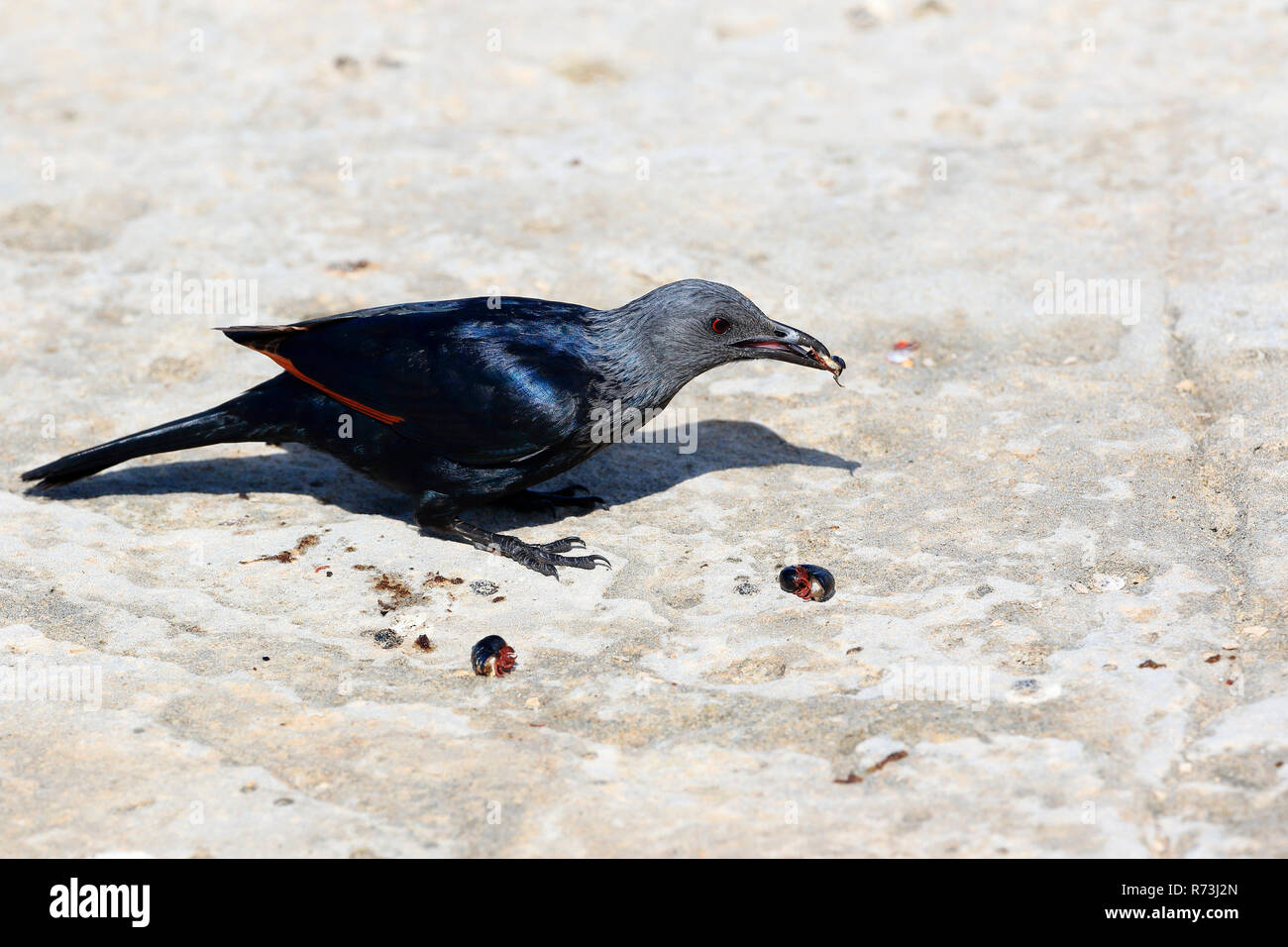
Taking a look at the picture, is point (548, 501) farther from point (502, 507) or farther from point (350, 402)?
point (350, 402)

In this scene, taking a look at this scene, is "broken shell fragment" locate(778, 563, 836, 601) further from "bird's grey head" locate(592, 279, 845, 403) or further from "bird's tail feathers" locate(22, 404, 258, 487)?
"bird's tail feathers" locate(22, 404, 258, 487)

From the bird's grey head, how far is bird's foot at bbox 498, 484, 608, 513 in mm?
584

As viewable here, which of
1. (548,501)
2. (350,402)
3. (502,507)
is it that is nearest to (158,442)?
(350,402)

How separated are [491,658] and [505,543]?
2.76ft

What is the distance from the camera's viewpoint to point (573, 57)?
8703mm

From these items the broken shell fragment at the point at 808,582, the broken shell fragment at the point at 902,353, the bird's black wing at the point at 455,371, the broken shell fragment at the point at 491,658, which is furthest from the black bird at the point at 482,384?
the broken shell fragment at the point at 902,353

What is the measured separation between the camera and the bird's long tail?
526 cm

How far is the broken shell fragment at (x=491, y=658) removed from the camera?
169 inches

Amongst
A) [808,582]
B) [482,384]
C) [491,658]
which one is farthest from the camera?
[482,384]

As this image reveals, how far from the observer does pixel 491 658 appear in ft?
14.2

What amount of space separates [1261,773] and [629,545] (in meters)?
2.40
